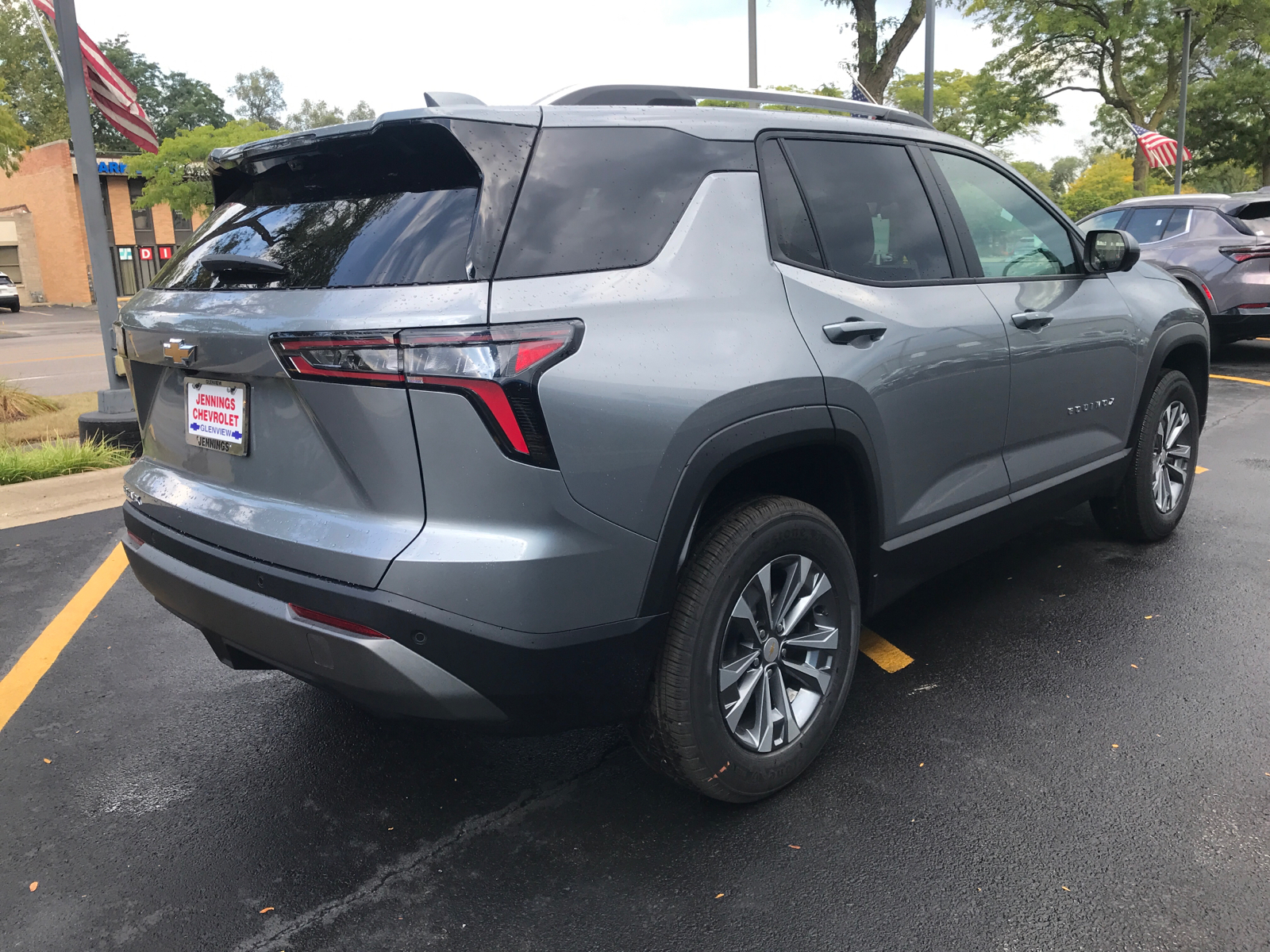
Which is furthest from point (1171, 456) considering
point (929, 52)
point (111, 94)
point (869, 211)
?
point (929, 52)

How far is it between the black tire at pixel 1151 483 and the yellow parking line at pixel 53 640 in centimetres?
417

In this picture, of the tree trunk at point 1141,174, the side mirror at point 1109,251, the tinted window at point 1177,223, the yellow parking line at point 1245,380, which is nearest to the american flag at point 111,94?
the side mirror at point 1109,251

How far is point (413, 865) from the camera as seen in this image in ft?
8.12

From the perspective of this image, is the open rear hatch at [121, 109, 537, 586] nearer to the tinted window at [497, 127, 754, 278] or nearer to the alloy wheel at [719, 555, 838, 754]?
the tinted window at [497, 127, 754, 278]

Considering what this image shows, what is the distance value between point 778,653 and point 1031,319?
1.69 metres

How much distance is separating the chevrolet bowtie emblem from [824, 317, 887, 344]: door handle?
1664 mm

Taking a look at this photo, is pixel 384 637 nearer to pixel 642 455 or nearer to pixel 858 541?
pixel 642 455

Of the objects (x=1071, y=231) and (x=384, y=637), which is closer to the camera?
(x=384, y=637)

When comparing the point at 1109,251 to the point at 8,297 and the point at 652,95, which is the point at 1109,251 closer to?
the point at 652,95

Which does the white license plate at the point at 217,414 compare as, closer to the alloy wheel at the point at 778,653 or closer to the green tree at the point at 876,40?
the alloy wheel at the point at 778,653

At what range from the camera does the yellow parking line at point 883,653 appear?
355cm

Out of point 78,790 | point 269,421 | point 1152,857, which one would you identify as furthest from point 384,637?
point 1152,857

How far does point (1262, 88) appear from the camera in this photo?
1211 inches

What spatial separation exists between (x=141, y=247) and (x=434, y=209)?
178ft
